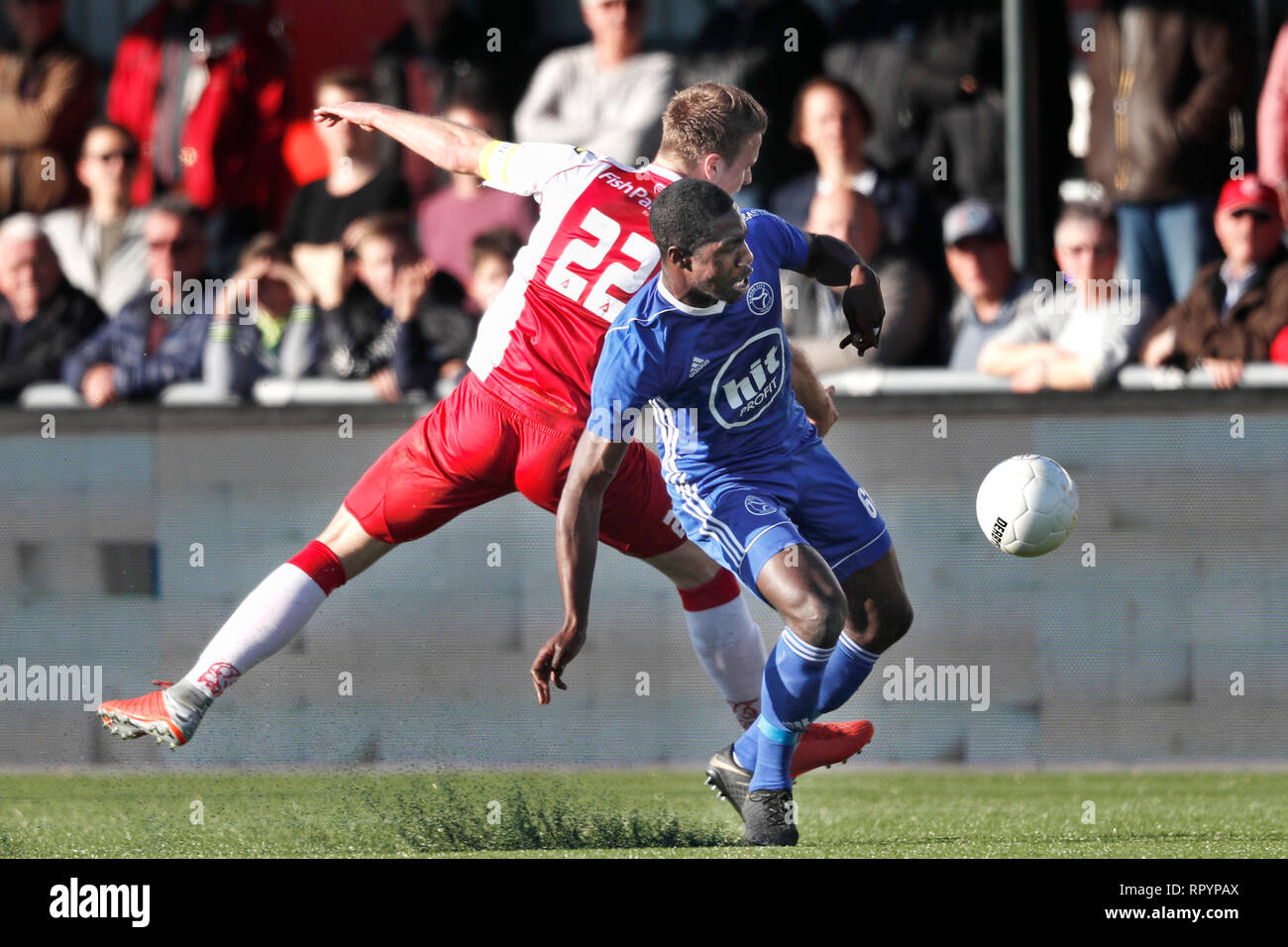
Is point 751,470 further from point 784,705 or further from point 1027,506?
point 1027,506

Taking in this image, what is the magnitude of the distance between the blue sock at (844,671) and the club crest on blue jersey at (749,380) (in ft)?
2.95

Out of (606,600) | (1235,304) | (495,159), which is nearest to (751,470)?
(495,159)

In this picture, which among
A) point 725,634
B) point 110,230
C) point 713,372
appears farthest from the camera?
point 110,230

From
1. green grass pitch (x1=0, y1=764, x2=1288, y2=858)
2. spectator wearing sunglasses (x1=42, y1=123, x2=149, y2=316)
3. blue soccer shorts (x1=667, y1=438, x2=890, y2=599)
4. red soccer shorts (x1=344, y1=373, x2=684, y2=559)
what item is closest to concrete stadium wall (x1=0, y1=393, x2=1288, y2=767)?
green grass pitch (x1=0, y1=764, x2=1288, y2=858)

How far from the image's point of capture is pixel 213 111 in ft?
35.5

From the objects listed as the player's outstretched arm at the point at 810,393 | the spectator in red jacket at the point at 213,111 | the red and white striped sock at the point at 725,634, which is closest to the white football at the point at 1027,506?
the player's outstretched arm at the point at 810,393

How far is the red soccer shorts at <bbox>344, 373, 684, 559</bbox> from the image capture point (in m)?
6.73

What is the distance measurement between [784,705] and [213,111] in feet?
19.1

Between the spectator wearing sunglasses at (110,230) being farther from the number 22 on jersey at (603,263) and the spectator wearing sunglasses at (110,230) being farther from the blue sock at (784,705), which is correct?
the blue sock at (784,705)

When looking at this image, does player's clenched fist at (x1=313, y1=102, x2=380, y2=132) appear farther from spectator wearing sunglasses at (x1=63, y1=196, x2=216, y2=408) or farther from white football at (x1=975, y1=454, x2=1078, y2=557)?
spectator wearing sunglasses at (x1=63, y1=196, x2=216, y2=408)

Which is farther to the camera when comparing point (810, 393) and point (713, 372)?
point (810, 393)

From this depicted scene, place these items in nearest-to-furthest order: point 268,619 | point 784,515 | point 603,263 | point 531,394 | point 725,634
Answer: point 784,515 → point 603,263 → point 531,394 → point 268,619 → point 725,634

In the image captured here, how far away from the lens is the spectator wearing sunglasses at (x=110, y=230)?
10.6 metres

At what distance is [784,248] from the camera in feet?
21.4
